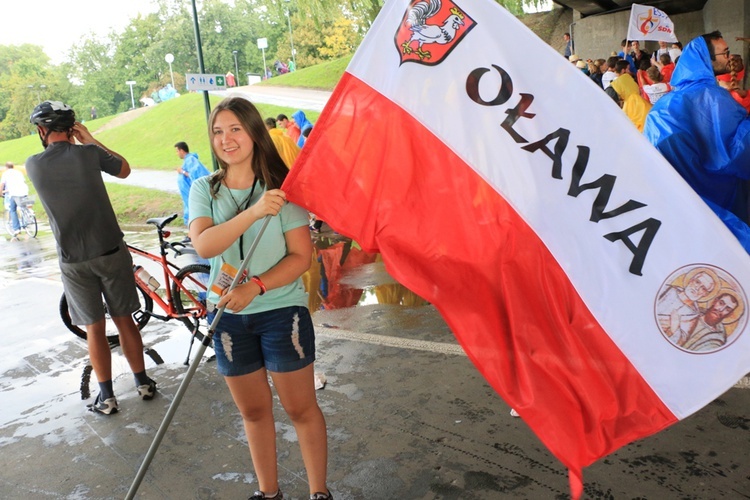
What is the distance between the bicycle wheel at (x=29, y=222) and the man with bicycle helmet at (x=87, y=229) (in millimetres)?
13808

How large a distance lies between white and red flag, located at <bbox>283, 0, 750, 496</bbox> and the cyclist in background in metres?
16.3

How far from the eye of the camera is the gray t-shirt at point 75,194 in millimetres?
4305

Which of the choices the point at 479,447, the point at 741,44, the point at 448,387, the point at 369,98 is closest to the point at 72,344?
the point at 448,387

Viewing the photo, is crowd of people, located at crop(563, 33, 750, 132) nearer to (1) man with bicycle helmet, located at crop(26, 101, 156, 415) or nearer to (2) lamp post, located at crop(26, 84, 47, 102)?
(1) man with bicycle helmet, located at crop(26, 101, 156, 415)

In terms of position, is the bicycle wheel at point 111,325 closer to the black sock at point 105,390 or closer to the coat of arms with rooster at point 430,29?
the black sock at point 105,390

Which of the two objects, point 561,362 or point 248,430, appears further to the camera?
point 248,430

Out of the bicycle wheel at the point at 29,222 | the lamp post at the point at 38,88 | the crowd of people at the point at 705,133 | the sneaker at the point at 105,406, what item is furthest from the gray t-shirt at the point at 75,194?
the lamp post at the point at 38,88

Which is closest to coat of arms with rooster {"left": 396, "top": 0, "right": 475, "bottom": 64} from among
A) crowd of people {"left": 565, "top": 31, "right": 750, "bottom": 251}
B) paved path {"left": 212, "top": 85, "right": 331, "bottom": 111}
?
crowd of people {"left": 565, "top": 31, "right": 750, "bottom": 251}

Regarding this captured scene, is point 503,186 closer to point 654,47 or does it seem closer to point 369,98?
point 369,98

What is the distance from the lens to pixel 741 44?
16.2 metres

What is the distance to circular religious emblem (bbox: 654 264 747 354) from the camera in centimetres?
214

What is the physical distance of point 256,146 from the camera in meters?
2.98

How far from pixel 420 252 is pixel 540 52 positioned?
845 mm

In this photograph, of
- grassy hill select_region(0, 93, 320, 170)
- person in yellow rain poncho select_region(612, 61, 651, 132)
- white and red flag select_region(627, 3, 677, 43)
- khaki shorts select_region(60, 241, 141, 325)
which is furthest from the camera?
grassy hill select_region(0, 93, 320, 170)
